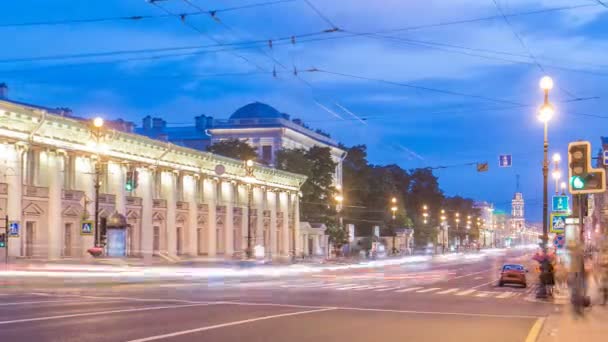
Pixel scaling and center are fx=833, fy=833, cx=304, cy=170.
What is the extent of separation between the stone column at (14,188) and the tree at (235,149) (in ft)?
140

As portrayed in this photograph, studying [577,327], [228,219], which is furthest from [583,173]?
[228,219]

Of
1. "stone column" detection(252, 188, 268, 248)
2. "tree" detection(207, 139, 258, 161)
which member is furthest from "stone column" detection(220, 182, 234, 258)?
"tree" detection(207, 139, 258, 161)

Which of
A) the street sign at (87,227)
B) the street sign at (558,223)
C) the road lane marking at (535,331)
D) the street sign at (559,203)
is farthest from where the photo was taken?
the street sign at (87,227)

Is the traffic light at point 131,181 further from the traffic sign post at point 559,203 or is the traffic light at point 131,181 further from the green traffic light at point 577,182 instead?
the green traffic light at point 577,182

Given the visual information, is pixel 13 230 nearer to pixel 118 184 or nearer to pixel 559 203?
pixel 118 184

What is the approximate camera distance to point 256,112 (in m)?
101

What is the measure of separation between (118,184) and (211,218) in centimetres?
1454

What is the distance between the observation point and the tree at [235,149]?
292 ft

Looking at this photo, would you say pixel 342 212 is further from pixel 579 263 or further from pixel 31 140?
pixel 579 263

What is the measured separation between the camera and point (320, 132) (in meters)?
117

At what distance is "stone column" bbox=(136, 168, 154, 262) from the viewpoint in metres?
60.2

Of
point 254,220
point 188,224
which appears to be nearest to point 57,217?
point 188,224

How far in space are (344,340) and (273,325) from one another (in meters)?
2.60

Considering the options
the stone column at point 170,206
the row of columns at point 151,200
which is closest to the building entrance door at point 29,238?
the row of columns at point 151,200
